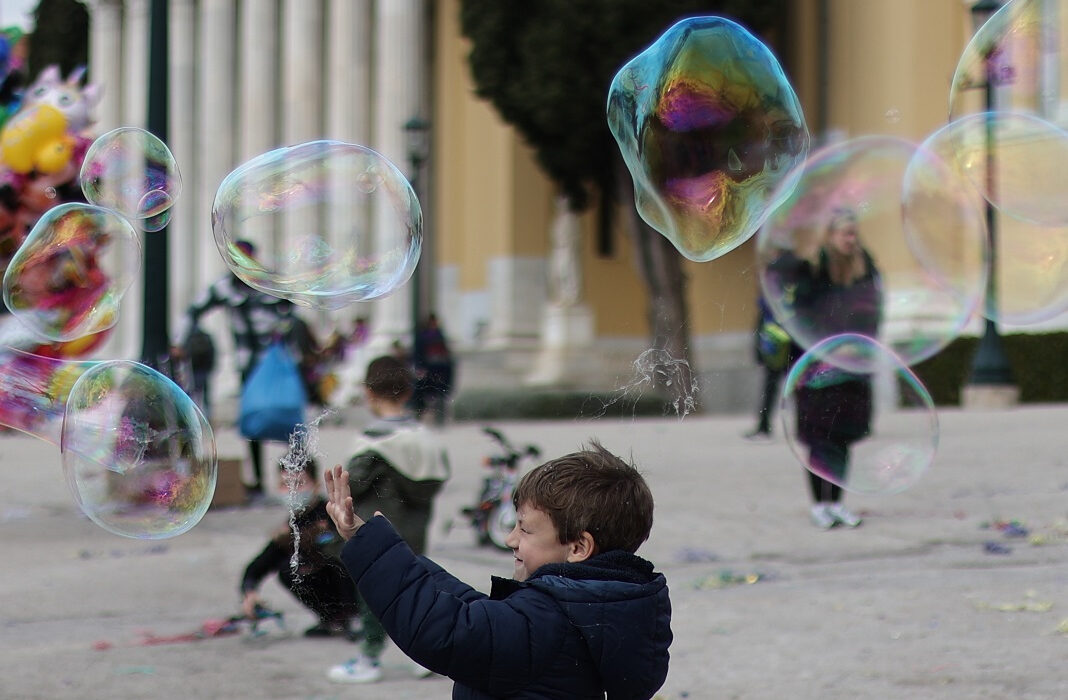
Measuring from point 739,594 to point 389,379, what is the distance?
2647 mm

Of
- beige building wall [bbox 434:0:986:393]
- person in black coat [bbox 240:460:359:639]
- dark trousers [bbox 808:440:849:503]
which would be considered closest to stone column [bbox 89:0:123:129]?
beige building wall [bbox 434:0:986:393]

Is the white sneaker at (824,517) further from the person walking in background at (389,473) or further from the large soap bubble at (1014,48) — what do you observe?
the person walking in background at (389,473)

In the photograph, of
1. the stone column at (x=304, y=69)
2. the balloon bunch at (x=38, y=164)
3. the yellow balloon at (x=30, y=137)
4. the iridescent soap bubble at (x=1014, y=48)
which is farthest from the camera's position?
the stone column at (x=304, y=69)

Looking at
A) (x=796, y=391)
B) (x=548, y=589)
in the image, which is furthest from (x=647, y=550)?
(x=548, y=589)

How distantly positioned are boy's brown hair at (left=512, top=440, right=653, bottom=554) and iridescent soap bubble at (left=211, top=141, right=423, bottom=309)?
214 centimetres

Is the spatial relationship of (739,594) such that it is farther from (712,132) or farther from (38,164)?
(38,164)

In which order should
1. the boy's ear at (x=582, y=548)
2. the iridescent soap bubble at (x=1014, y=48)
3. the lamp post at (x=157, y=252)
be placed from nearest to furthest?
1. the boy's ear at (x=582, y=548)
2. the iridescent soap bubble at (x=1014, y=48)
3. the lamp post at (x=157, y=252)

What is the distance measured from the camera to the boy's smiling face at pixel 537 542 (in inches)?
99.7

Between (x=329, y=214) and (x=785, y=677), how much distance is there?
2.14m

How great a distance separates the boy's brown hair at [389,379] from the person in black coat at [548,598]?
4.77 ft

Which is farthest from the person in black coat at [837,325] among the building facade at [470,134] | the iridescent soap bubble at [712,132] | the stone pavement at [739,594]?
the building facade at [470,134]

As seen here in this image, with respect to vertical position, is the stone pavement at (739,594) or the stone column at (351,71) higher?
the stone column at (351,71)

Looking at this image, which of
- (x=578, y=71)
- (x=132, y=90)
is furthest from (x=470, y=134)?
(x=132, y=90)

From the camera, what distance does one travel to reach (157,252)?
976cm
